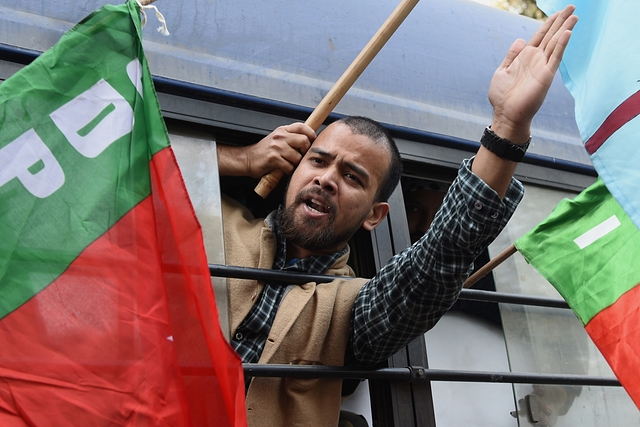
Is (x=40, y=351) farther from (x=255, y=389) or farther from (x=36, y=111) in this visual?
(x=255, y=389)

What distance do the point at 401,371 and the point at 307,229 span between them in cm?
56

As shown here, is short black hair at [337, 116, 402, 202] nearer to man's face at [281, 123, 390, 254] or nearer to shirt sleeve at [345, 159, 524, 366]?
man's face at [281, 123, 390, 254]

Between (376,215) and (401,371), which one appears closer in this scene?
(401,371)

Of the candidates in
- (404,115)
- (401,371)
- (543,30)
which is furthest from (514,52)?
(401,371)

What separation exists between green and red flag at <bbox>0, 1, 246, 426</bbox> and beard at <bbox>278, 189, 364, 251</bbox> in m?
0.78

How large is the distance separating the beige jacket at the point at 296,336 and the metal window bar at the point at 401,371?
0.20ft

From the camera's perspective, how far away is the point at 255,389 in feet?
7.17

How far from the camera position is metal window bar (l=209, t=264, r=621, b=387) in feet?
7.00

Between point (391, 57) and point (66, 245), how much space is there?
1.99 metres

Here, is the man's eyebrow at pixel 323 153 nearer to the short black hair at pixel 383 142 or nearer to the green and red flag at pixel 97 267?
the short black hair at pixel 383 142

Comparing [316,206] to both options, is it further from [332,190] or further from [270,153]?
[270,153]

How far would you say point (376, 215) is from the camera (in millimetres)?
2758

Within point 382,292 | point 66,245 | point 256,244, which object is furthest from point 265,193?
point 66,245

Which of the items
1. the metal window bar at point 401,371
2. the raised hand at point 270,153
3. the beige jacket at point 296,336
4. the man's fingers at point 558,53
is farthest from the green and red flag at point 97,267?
the man's fingers at point 558,53
